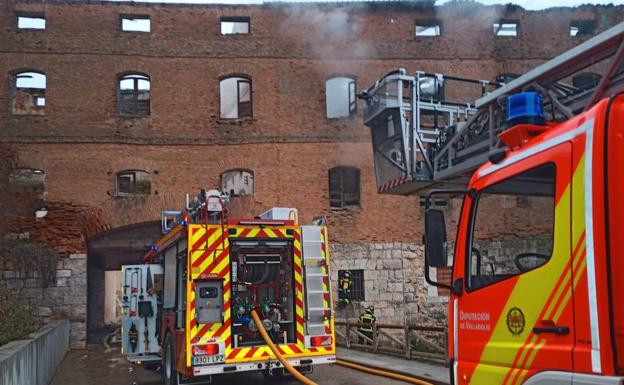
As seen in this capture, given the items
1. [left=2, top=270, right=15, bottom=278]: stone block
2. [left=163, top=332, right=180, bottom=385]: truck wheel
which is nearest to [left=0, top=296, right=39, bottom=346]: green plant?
[left=163, top=332, right=180, bottom=385]: truck wheel

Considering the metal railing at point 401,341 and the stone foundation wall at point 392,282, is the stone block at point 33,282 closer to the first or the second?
the stone foundation wall at point 392,282

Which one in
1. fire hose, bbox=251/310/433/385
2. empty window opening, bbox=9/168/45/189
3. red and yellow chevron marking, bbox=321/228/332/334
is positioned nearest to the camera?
fire hose, bbox=251/310/433/385

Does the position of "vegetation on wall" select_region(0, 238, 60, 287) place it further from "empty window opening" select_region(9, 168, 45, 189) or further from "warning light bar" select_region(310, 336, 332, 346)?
"warning light bar" select_region(310, 336, 332, 346)

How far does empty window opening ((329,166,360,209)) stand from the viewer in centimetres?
2145

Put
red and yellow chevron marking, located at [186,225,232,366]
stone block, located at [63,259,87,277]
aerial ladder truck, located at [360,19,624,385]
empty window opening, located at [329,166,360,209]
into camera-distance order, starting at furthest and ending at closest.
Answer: empty window opening, located at [329,166,360,209] < stone block, located at [63,259,87,277] < red and yellow chevron marking, located at [186,225,232,366] < aerial ladder truck, located at [360,19,624,385]

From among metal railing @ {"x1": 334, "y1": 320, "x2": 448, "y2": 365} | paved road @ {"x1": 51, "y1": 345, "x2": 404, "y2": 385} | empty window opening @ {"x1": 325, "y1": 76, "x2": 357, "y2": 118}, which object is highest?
empty window opening @ {"x1": 325, "y1": 76, "x2": 357, "y2": 118}

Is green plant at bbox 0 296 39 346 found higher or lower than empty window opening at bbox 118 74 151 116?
lower

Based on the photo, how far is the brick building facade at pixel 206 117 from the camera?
66.5 feet

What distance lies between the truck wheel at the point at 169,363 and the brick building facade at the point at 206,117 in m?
10.1

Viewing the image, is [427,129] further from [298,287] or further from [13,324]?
Answer: [13,324]

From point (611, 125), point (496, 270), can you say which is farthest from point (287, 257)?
point (611, 125)

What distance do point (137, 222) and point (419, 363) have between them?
10884 millimetres

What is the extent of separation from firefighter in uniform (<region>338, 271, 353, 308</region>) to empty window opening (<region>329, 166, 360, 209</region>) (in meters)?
2.30

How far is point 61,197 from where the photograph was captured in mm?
20125
